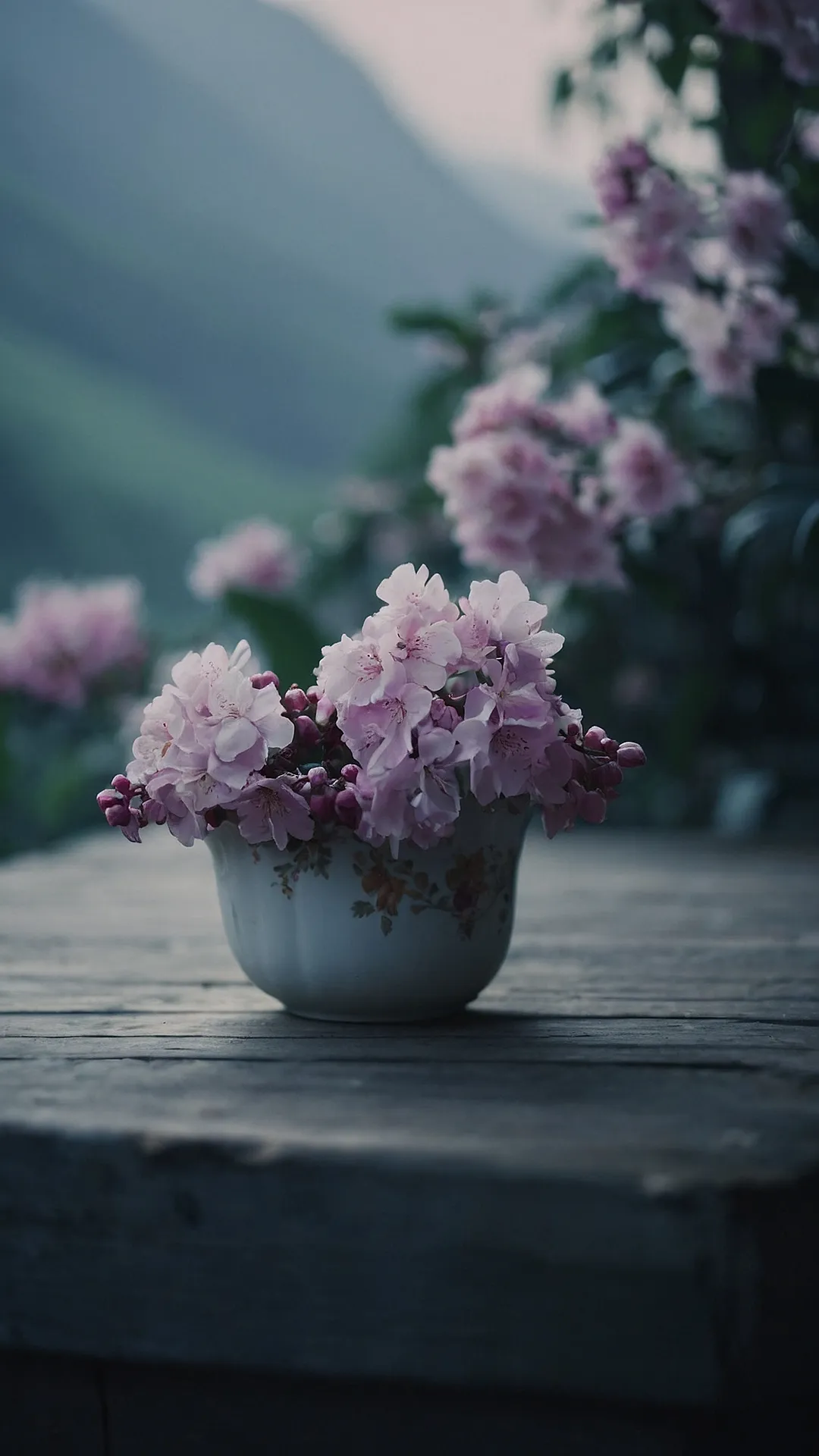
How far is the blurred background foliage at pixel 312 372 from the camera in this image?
1.95 metres

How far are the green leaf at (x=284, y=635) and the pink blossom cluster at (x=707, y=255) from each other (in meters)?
0.75

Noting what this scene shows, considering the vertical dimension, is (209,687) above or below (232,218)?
below

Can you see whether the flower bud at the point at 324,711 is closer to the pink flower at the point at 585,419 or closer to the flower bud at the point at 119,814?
the flower bud at the point at 119,814

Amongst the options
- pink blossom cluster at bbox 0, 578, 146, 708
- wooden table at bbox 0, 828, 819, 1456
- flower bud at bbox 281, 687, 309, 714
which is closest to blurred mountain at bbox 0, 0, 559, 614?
pink blossom cluster at bbox 0, 578, 146, 708

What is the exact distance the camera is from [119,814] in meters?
0.75

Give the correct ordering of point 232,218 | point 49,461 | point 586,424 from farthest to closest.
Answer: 1. point 232,218
2. point 49,461
3. point 586,424

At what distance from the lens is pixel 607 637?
2.60 meters

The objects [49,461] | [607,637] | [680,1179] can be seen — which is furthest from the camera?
[49,461]

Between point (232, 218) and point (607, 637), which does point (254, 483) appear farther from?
point (607, 637)

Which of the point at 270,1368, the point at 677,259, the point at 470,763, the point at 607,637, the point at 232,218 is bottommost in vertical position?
the point at 270,1368

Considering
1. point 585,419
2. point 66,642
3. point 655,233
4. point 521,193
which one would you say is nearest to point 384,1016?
point 585,419

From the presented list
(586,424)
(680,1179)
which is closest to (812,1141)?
(680,1179)

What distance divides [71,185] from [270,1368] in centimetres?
299

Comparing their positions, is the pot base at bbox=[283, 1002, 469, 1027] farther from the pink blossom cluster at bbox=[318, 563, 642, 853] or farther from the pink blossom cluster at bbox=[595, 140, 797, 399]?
the pink blossom cluster at bbox=[595, 140, 797, 399]
